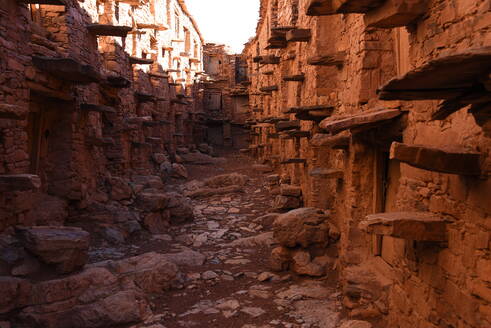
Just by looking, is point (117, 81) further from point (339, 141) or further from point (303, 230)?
point (339, 141)

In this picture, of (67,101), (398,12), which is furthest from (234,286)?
(398,12)

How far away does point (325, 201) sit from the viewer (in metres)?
8.68

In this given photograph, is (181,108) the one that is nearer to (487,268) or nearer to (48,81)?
(48,81)

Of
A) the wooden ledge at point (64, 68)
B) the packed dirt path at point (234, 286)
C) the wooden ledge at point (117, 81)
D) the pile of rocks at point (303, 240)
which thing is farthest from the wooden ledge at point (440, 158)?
the wooden ledge at point (117, 81)

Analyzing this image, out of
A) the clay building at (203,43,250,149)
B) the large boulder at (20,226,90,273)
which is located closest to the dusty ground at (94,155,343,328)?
the large boulder at (20,226,90,273)

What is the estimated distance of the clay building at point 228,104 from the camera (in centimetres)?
3269

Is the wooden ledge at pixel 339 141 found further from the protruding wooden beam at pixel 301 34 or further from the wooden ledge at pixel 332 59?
the protruding wooden beam at pixel 301 34

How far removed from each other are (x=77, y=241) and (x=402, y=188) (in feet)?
16.5

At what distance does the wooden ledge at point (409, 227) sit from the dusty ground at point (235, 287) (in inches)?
110

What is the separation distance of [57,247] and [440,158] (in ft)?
18.8

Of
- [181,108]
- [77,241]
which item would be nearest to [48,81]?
[77,241]

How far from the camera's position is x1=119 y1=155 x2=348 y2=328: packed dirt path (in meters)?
6.06

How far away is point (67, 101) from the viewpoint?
8562 mm

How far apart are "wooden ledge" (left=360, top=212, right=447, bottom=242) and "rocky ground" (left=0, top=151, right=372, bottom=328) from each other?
2.21 meters
